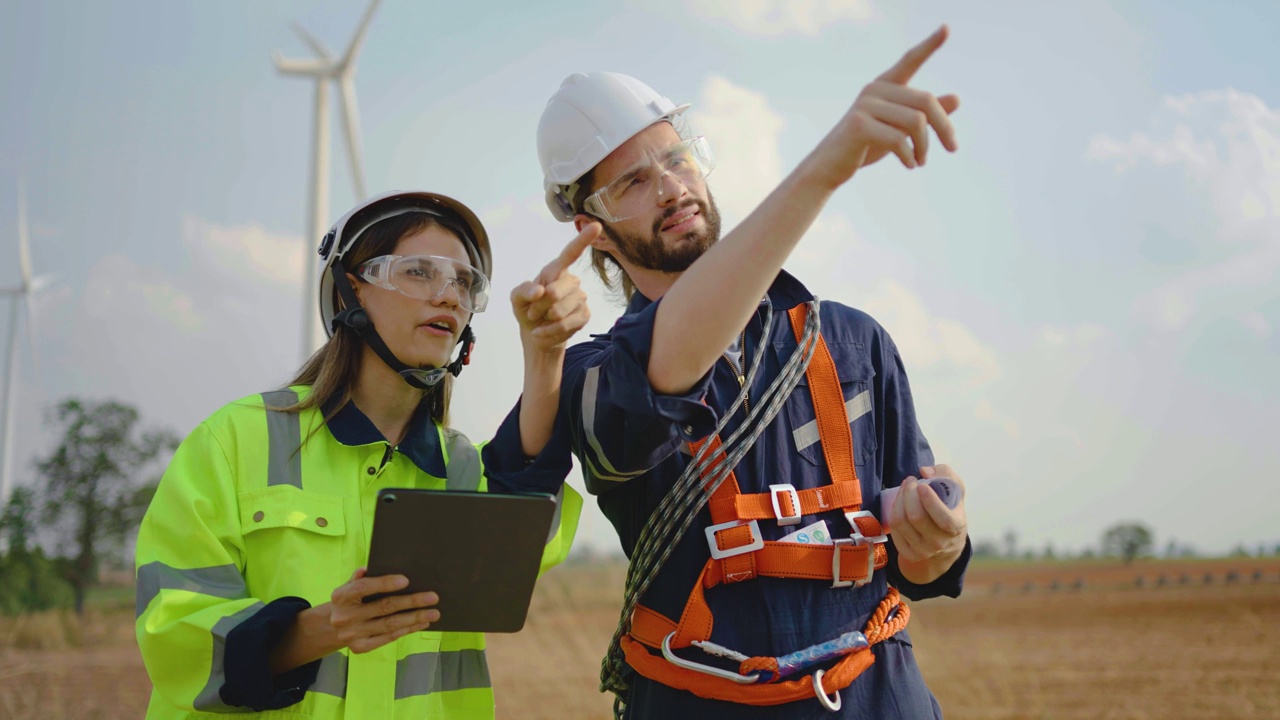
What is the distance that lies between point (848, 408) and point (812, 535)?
423mm

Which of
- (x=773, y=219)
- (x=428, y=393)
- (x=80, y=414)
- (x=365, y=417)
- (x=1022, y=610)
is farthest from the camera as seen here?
(x=1022, y=610)

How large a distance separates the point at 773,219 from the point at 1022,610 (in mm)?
27791

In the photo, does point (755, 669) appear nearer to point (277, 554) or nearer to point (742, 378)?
point (742, 378)

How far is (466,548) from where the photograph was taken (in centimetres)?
264

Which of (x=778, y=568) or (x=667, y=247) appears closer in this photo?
(x=778, y=568)

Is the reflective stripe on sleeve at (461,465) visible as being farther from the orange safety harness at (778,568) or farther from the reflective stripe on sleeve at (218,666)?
the orange safety harness at (778,568)

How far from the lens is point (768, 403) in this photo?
296 centimetres

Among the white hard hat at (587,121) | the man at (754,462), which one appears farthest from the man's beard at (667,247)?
the white hard hat at (587,121)

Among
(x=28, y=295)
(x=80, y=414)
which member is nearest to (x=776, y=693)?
(x=80, y=414)

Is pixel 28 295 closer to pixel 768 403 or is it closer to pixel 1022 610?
pixel 1022 610

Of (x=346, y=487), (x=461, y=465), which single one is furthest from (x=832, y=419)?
(x=346, y=487)

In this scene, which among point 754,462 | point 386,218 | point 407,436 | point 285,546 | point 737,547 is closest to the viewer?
point 737,547

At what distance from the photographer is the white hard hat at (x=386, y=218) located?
4.10 meters

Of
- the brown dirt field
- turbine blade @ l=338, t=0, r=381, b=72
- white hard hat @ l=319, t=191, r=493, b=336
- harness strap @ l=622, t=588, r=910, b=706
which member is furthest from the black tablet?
turbine blade @ l=338, t=0, r=381, b=72
